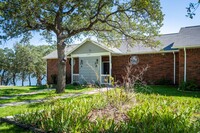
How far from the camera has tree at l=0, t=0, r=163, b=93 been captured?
12.8m

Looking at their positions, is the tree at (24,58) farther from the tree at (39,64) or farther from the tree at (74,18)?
the tree at (74,18)

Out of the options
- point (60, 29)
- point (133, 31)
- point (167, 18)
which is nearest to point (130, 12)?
point (133, 31)

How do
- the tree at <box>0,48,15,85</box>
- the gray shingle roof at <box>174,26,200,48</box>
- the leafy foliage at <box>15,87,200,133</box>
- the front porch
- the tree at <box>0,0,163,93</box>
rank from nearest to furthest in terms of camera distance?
the leafy foliage at <box>15,87,200,133</box>, the tree at <box>0,0,163,93</box>, the gray shingle roof at <box>174,26,200,48</box>, the front porch, the tree at <box>0,48,15,85</box>

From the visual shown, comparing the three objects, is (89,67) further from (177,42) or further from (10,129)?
(10,129)

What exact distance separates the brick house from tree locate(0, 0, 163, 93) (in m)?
2.64

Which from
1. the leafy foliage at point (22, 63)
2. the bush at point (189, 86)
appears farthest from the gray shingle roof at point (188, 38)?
the leafy foliage at point (22, 63)

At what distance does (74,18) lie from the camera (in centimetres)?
1473

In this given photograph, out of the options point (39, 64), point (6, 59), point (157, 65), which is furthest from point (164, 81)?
point (6, 59)

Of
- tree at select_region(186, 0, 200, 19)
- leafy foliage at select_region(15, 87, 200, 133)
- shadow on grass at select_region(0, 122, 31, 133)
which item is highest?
tree at select_region(186, 0, 200, 19)

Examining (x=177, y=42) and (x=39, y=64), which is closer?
(x=177, y=42)

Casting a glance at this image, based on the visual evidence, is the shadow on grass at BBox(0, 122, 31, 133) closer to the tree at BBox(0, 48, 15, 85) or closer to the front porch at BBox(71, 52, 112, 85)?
the front porch at BBox(71, 52, 112, 85)

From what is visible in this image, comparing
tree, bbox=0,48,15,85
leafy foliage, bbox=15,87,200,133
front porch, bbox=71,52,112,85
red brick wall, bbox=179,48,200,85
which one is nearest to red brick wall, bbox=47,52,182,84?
front porch, bbox=71,52,112,85

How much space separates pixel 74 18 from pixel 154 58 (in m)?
8.49

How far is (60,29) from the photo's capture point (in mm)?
14898
